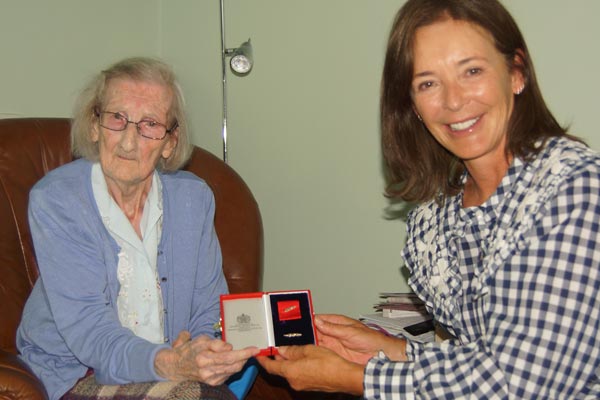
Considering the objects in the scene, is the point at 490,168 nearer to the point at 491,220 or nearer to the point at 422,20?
the point at 491,220

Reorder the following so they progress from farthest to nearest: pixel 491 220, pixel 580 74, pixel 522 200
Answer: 1. pixel 580 74
2. pixel 491 220
3. pixel 522 200

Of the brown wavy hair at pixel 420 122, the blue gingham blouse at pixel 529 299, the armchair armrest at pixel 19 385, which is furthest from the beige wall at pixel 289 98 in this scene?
the armchair armrest at pixel 19 385

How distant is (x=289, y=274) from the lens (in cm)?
300

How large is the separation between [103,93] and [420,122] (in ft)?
3.02

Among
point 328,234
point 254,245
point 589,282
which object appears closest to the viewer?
point 589,282

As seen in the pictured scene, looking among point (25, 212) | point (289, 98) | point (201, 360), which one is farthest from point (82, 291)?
point (289, 98)

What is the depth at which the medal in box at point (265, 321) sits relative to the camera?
1735mm

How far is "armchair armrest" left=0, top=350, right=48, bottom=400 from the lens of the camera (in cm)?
158

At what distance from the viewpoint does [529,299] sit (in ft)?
4.49

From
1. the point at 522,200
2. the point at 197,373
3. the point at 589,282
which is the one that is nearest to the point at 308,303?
the point at 197,373

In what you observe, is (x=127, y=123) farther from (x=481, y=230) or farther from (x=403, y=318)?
(x=403, y=318)

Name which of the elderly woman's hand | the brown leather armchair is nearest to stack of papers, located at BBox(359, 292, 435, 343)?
the brown leather armchair

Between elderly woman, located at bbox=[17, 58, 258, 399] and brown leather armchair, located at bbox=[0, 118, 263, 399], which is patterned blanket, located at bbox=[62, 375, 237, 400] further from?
brown leather armchair, located at bbox=[0, 118, 263, 399]

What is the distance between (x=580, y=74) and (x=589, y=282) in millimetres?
1089
